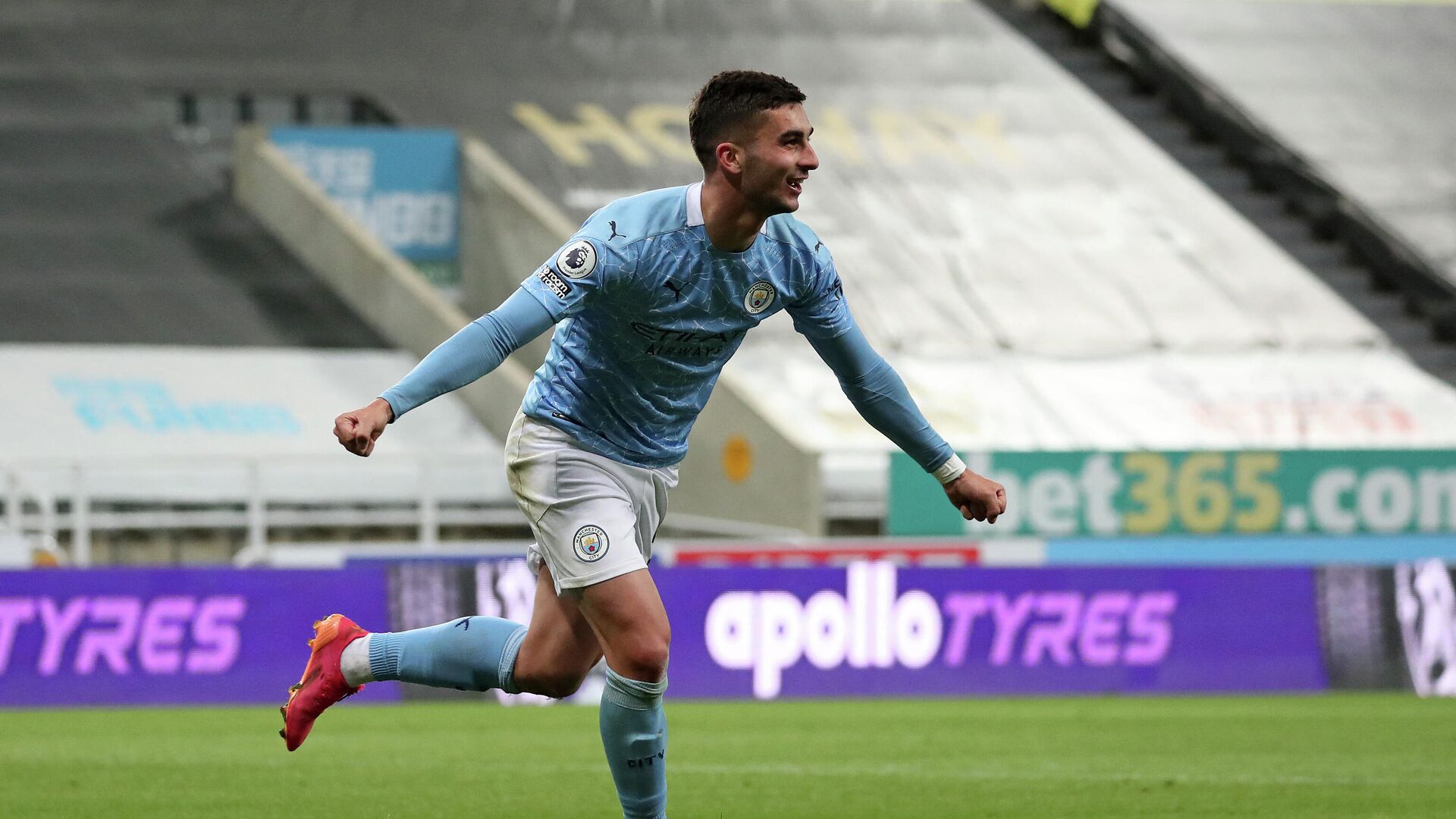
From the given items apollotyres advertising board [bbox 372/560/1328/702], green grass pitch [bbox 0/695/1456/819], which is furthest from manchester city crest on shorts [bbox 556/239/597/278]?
apollotyres advertising board [bbox 372/560/1328/702]

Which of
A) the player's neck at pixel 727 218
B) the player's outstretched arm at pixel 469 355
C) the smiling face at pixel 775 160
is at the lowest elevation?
the player's outstretched arm at pixel 469 355

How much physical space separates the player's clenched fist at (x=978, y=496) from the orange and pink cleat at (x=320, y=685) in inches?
68.3

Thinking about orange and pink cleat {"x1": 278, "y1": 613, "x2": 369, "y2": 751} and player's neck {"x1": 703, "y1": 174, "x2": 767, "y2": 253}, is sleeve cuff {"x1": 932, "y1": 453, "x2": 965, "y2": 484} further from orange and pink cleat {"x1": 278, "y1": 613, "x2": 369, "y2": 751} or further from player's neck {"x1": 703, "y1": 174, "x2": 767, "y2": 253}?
orange and pink cleat {"x1": 278, "y1": 613, "x2": 369, "y2": 751}

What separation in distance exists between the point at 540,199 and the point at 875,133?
15.7ft

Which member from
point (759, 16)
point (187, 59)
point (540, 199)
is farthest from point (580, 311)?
point (759, 16)

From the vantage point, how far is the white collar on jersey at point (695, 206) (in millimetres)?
5293

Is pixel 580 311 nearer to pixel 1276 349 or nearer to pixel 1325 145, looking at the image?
pixel 1276 349

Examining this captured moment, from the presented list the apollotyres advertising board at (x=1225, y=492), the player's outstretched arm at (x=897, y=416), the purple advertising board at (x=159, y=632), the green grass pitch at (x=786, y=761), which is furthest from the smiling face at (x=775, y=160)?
the apollotyres advertising board at (x=1225, y=492)

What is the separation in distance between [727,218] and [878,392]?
74 cm

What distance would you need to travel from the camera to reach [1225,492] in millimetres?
16562

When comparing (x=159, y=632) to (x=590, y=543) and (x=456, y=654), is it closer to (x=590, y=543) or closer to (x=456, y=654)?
(x=456, y=654)

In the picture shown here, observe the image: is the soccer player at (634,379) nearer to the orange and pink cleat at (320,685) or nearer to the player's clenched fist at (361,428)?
the orange and pink cleat at (320,685)

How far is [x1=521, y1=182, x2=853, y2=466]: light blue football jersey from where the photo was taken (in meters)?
5.21

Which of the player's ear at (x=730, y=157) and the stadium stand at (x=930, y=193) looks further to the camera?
the stadium stand at (x=930, y=193)
